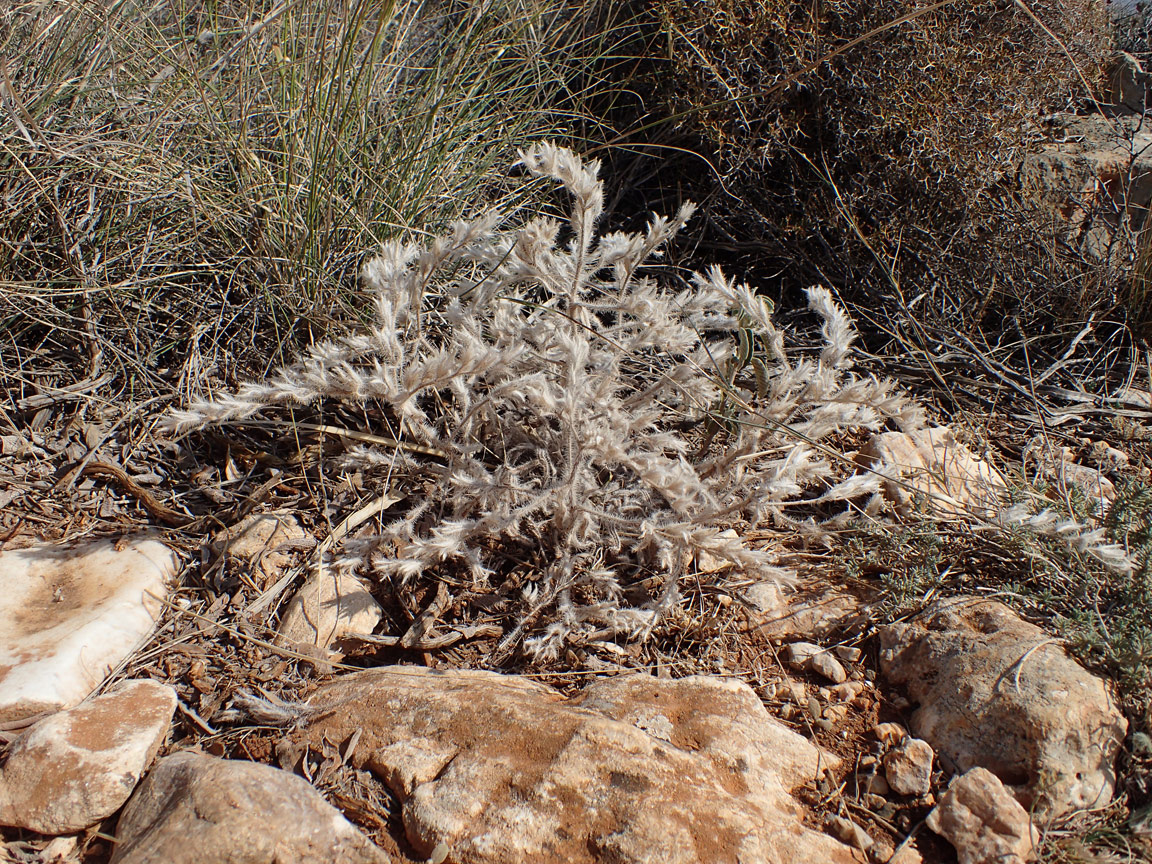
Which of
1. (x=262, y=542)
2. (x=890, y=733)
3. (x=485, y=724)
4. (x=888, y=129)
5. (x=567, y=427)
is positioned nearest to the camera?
(x=485, y=724)

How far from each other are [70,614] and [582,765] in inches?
46.7

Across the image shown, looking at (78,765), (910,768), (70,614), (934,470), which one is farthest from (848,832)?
(70,614)

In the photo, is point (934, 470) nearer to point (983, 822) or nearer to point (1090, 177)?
point (983, 822)

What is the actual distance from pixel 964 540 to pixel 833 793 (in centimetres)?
77

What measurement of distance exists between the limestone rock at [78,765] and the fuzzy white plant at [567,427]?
55 centimetres

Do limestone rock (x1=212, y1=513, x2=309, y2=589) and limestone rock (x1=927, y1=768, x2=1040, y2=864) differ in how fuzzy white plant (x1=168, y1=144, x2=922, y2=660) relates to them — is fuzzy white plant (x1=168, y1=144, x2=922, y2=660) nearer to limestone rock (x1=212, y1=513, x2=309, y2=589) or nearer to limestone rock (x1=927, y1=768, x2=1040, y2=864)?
limestone rock (x1=212, y1=513, x2=309, y2=589)

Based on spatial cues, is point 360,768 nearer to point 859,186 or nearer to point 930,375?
point 930,375

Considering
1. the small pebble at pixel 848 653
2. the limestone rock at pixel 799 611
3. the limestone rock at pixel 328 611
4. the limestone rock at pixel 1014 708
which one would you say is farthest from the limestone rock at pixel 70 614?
the limestone rock at pixel 1014 708

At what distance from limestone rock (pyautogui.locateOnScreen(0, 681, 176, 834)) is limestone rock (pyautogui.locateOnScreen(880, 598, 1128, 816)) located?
147 centimetres

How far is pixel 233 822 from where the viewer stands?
4.16ft

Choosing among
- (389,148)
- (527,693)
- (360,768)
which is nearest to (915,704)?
(527,693)

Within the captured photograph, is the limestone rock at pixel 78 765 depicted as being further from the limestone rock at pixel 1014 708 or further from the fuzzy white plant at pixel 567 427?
the limestone rock at pixel 1014 708

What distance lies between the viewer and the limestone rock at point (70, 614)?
5.26ft

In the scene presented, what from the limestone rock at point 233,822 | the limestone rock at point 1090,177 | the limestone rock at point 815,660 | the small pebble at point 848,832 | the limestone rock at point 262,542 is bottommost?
the limestone rock at point 815,660
